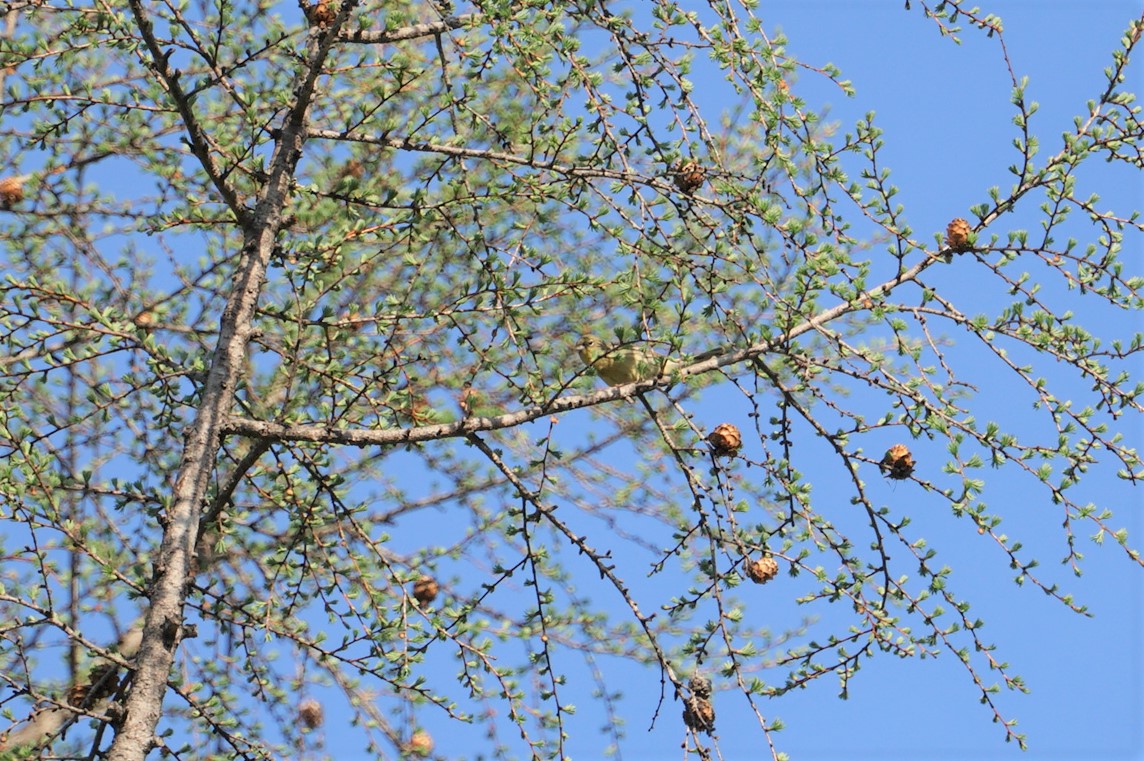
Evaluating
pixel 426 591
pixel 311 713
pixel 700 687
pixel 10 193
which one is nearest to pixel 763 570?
pixel 700 687

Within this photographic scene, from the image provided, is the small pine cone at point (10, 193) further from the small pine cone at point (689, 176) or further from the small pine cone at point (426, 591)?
the small pine cone at point (689, 176)

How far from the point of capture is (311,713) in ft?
12.5

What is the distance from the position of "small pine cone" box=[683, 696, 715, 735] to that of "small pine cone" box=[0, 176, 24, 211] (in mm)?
2844

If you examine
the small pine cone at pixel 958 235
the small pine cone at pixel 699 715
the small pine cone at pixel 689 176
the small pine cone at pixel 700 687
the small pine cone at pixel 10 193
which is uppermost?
the small pine cone at pixel 10 193

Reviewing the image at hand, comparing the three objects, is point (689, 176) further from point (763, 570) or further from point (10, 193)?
point (10, 193)

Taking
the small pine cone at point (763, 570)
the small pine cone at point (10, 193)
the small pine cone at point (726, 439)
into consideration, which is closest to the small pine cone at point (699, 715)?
the small pine cone at point (763, 570)

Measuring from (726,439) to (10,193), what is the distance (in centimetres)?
264

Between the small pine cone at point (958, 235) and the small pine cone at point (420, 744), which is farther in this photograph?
the small pine cone at point (420, 744)

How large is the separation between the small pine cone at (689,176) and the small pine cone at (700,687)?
1127mm

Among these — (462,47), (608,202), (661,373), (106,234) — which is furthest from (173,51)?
(106,234)

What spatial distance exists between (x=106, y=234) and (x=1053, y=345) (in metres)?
3.06

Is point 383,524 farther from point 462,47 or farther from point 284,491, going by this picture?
point 462,47

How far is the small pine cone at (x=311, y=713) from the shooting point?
3.76 meters

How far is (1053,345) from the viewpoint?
→ 2.60 meters
